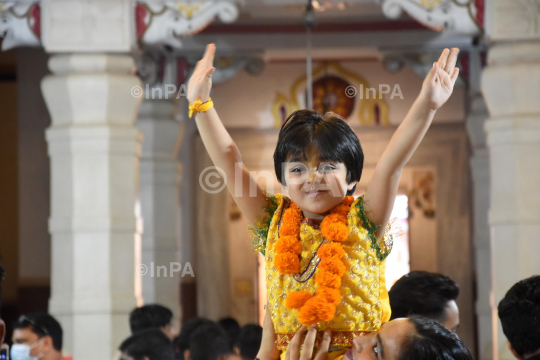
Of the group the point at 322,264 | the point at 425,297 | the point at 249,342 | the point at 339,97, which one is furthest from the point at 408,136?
the point at 339,97

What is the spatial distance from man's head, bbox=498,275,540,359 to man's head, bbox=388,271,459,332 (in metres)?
0.28

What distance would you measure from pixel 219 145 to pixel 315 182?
0.88 feet

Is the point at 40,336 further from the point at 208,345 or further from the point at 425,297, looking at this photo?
the point at 425,297

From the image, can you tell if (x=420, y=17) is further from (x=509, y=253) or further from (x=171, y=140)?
(x=171, y=140)

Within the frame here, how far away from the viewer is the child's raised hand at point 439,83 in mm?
1647

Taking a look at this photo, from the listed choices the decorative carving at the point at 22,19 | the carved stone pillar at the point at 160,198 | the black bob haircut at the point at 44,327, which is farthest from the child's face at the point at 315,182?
the carved stone pillar at the point at 160,198

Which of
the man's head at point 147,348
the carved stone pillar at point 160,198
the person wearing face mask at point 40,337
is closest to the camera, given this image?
the man's head at point 147,348

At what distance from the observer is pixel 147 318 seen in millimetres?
4125

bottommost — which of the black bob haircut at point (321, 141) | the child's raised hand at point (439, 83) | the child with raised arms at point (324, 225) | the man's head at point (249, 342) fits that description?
the man's head at point (249, 342)

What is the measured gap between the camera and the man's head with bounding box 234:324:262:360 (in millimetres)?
3883

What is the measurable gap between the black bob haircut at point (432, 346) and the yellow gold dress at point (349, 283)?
222mm

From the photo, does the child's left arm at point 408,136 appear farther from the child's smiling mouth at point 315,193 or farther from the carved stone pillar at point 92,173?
the carved stone pillar at point 92,173

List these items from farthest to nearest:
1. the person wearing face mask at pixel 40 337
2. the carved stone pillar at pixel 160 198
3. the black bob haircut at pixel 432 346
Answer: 1. the carved stone pillar at pixel 160 198
2. the person wearing face mask at pixel 40 337
3. the black bob haircut at pixel 432 346

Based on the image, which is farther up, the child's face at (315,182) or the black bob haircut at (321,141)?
the black bob haircut at (321,141)
